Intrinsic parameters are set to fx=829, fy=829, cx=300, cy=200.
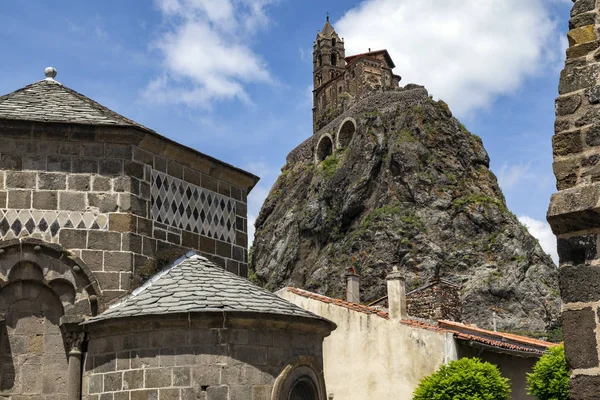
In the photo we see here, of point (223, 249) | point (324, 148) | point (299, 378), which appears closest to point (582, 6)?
point (299, 378)

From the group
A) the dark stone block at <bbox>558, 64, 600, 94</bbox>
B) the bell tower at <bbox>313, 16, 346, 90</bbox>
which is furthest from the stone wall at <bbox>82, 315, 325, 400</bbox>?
the bell tower at <bbox>313, 16, 346, 90</bbox>

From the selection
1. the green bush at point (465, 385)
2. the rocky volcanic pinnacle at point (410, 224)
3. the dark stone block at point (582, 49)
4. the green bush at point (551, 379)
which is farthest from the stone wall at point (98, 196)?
the rocky volcanic pinnacle at point (410, 224)

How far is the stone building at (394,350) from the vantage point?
17.5 metres

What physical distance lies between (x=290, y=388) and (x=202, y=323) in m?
1.50

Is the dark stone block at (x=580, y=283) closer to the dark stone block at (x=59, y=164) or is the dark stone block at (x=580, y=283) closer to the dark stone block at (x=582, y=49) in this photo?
the dark stone block at (x=582, y=49)

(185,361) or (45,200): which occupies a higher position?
(45,200)

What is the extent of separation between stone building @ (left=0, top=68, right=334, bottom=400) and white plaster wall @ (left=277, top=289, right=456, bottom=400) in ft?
22.6

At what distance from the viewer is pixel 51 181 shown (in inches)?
440

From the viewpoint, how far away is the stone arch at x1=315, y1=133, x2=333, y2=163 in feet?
229

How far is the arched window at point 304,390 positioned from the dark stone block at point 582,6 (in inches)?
259

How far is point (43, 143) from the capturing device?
37.0 ft

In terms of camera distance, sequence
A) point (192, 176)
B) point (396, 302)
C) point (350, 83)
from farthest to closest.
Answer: point (350, 83), point (396, 302), point (192, 176)

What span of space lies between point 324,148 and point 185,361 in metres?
61.4

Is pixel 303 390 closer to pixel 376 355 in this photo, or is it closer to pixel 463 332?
pixel 376 355
